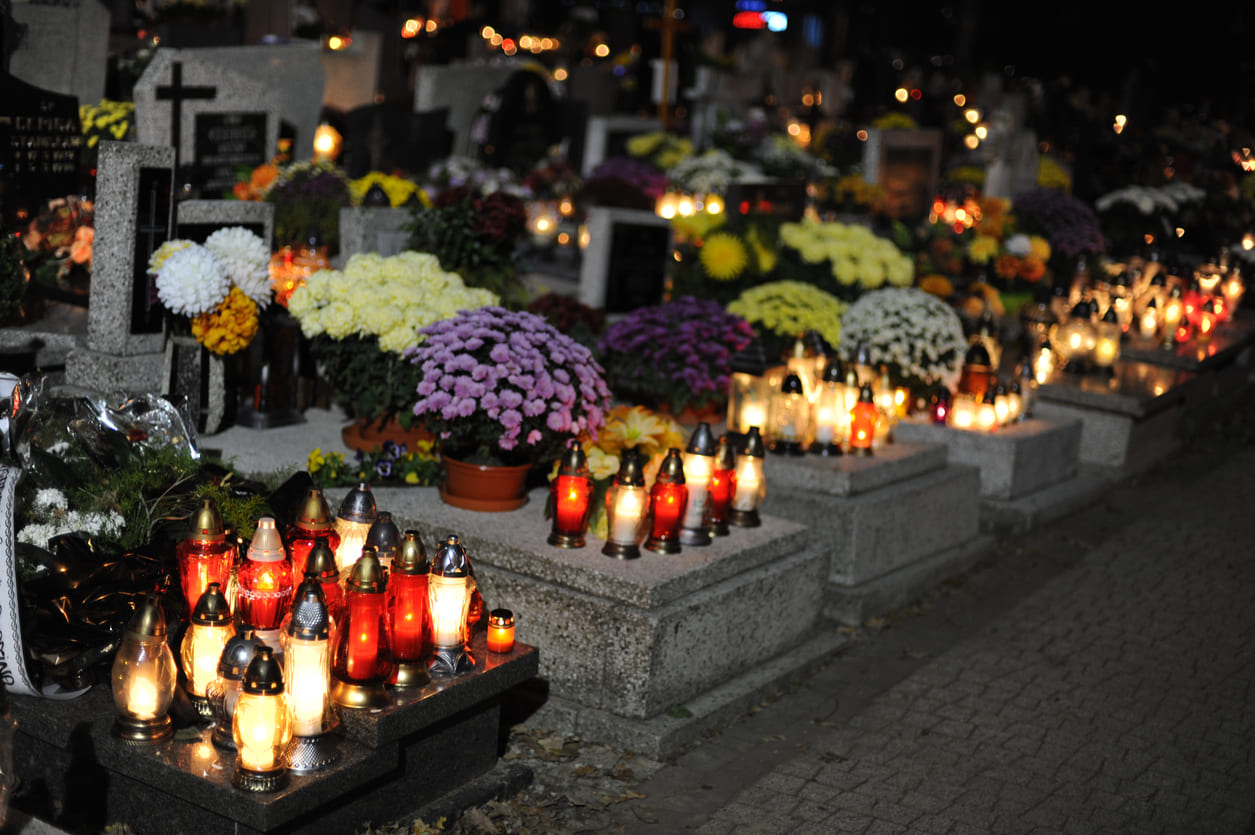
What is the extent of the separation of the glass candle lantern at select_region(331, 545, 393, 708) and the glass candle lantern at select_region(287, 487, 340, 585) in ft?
1.37

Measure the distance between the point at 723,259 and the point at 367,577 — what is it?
643 centimetres

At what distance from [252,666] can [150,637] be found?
15.5 inches

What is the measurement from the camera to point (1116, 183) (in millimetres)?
19375

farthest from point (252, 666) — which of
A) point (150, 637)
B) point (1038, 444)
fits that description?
point (1038, 444)

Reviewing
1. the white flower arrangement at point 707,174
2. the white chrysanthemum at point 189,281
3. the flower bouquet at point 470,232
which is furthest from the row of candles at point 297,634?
the white flower arrangement at point 707,174

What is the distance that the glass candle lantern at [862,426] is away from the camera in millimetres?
7178

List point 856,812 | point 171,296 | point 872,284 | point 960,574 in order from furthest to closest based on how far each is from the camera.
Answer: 1. point 872,284
2. point 960,574
3. point 171,296
4. point 856,812

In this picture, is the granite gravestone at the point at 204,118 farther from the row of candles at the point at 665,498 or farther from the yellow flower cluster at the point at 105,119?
the row of candles at the point at 665,498

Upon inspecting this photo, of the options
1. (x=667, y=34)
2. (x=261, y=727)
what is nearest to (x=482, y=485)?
(x=261, y=727)

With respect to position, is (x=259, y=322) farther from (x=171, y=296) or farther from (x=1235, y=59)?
(x=1235, y=59)

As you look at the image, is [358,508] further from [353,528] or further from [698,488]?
[698,488]

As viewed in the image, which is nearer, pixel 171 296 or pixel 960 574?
pixel 171 296

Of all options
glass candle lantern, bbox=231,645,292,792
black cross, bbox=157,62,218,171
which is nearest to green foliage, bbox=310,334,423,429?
glass candle lantern, bbox=231,645,292,792

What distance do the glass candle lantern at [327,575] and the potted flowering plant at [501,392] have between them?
54.9 inches
